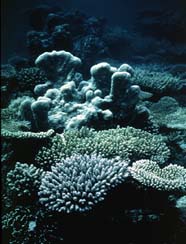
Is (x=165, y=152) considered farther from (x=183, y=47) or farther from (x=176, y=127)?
(x=183, y=47)

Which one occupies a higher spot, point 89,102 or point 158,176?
point 89,102

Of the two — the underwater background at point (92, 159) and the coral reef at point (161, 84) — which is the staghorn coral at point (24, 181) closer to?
the underwater background at point (92, 159)

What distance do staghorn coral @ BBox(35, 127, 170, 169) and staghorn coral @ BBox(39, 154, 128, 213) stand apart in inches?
14.9

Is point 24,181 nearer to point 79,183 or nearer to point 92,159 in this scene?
point 79,183

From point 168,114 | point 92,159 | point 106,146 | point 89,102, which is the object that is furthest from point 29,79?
point 92,159

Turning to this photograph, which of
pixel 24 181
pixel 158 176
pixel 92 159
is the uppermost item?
pixel 92 159

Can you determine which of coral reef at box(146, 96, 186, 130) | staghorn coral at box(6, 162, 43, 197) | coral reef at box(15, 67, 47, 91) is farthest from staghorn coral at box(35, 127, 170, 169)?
coral reef at box(15, 67, 47, 91)

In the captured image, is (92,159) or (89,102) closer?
(92,159)

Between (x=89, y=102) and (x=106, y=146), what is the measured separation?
3.98ft

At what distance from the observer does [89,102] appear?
16.1 ft

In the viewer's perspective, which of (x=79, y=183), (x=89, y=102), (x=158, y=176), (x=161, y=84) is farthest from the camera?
(x=161, y=84)

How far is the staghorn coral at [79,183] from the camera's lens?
9.78ft

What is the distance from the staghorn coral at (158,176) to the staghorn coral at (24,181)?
3.73 ft

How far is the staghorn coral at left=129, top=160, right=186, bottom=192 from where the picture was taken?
10.7ft
